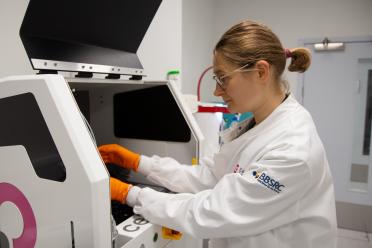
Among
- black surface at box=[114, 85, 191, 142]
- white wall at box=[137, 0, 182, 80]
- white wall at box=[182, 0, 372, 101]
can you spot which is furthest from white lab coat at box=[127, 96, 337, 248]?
white wall at box=[182, 0, 372, 101]

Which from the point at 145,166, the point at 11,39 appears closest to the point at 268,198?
the point at 145,166

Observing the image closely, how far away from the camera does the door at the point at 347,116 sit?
3.00 m

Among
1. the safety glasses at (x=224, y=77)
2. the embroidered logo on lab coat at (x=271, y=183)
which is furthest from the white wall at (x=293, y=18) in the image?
the embroidered logo on lab coat at (x=271, y=183)

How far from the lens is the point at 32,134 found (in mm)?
783

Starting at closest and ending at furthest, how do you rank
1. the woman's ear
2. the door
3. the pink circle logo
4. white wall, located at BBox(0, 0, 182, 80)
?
1. the pink circle logo
2. the woman's ear
3. white wall, located at BBox(0, 0, 182, 80)
4. the door

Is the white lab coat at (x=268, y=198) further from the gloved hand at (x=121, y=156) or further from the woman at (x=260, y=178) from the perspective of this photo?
the gloved hand at (x=121, y=156)

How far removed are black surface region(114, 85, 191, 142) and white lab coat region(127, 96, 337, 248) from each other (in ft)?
1.32

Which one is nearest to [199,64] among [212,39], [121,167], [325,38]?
[212,39]

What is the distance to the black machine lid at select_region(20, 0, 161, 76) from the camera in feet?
2.85

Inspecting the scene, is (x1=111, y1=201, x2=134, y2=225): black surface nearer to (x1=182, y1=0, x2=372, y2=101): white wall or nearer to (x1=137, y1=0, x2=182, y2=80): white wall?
(x1=137, y1=0, x2=182, y2=80): white wall

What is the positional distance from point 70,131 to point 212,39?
115 inches

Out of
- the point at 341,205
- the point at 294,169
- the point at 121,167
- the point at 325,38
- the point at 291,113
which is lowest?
the point at 341,205

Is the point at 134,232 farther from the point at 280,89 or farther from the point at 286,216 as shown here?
the point at 280,89

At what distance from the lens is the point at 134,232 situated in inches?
34.9
